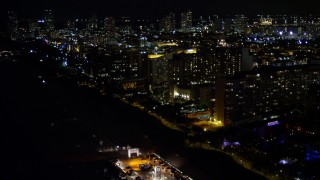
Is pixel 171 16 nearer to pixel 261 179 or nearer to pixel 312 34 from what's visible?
pixel 312 34

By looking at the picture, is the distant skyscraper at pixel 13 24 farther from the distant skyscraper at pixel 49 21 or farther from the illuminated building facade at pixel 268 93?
the illuminated building facade at pixel 268 93

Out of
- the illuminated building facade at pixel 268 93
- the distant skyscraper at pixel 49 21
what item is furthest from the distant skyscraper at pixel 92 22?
the illuminated building facade at pixel 268 93

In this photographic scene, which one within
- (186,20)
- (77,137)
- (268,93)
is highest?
(186,20)

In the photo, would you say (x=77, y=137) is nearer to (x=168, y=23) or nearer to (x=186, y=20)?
(x=168, y=23)

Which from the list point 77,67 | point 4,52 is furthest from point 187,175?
point 4,52

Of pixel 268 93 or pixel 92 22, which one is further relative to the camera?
pixel 92 22

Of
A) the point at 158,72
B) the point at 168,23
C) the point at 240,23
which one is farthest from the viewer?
the point at 168,23

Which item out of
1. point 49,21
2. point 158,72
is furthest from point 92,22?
point 158,72
